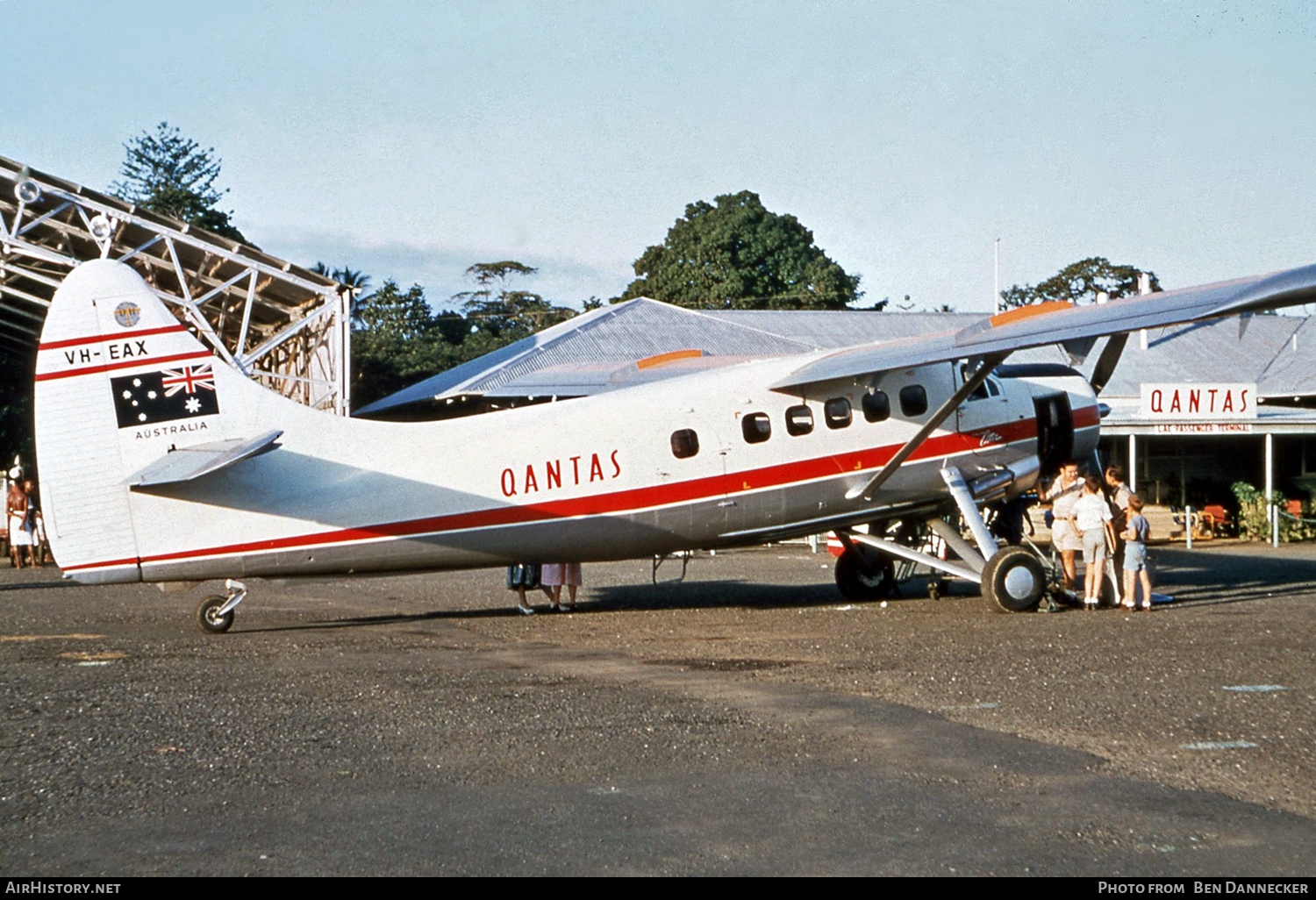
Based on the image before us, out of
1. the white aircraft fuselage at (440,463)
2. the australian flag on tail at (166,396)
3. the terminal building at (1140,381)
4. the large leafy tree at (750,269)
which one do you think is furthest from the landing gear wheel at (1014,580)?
the large leafy tree at (750,269)

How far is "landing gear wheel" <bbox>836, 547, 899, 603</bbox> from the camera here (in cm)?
1819

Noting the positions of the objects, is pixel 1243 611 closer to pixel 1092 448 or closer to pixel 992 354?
pixel 1092 448

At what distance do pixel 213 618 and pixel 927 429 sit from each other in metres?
8.76

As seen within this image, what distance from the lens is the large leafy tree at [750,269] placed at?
231ft

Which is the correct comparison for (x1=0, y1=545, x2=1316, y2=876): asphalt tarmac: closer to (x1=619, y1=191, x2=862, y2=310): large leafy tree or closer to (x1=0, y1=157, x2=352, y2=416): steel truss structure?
(x1=0, y1=157, x2=352, y2=416): steel truss structure

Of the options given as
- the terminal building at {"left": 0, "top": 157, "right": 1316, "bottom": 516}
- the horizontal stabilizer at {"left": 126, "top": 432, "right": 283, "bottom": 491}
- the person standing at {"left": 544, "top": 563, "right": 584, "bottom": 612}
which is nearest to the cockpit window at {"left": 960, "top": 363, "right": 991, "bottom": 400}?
the person standing at {"left": 544, "top": 563, "right": 584, "bottom": 612}

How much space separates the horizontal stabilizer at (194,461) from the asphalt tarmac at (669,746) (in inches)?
69.2

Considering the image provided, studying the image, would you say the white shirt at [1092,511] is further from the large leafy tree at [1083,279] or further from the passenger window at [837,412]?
the large leafy tree at [1083,279]

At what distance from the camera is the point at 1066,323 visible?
13.8 m

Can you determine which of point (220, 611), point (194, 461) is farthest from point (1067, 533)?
point (194, 461)

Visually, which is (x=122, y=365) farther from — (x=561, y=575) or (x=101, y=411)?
(x=561, y=575)

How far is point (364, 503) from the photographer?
45.9 ft

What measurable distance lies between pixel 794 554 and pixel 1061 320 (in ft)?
49.0

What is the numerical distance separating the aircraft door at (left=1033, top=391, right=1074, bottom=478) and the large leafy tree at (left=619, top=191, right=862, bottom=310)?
52.2m
